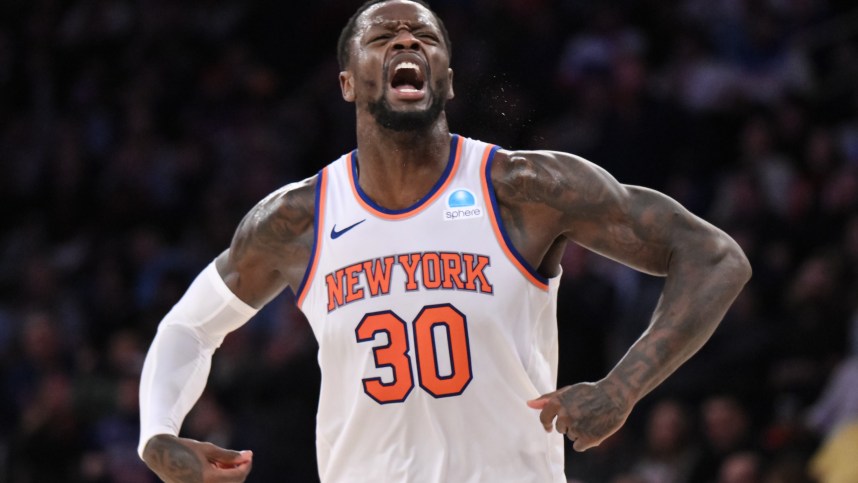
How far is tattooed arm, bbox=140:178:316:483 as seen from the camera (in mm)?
4133

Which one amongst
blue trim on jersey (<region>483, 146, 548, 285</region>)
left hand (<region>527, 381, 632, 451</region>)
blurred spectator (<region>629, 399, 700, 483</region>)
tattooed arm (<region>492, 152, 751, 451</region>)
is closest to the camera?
→ left hand (<region>527, 381, 632, 451</region>)

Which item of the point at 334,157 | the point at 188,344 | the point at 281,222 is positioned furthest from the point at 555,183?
the point at 334,157

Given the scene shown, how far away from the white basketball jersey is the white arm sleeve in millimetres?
430

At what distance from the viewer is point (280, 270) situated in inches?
171

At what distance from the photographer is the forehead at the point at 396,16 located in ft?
13.9

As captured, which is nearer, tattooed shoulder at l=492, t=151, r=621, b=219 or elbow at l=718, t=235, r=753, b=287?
elbow at l=718, t=235, r=753, b=287

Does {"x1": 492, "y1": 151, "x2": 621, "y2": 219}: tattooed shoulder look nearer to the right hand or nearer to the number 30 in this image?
the number 30

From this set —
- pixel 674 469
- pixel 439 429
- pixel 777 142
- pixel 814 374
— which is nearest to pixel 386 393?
pixel 439 429

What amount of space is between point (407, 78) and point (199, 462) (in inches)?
52.9

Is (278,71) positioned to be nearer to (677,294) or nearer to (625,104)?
(625,104)

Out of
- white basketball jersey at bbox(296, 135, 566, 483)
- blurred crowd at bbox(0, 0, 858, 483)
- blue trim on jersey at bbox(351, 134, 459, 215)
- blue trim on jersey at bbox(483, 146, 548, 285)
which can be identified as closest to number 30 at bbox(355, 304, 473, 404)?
white basketball jersey at bbox(296, 135, 566, 483)

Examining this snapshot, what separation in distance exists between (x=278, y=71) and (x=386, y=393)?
788 cm

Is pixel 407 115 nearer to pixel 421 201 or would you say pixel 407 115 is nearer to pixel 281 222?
pixel 421 201

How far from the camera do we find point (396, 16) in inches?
168
